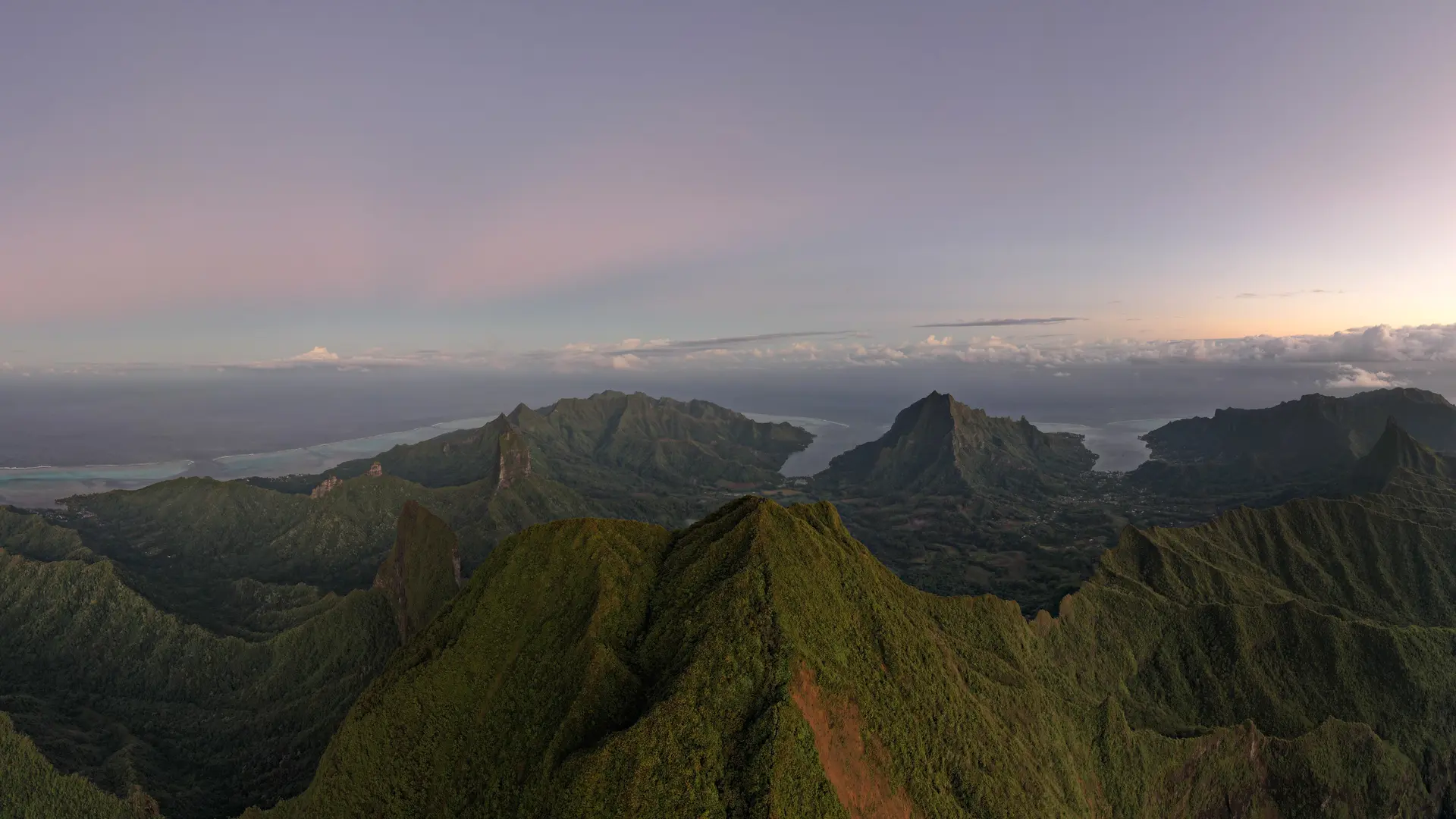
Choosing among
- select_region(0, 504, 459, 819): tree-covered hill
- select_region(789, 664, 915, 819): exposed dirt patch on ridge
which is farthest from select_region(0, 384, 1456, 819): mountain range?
select_region(0, 504, 459, 819): tree-covered hill

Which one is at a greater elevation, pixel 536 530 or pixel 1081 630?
pixel 536 530

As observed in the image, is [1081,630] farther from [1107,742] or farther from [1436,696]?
[1436,696]

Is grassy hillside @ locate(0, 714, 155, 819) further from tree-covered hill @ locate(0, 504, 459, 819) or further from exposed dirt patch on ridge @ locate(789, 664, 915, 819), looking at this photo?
exposed dirt patch on ridge @ locate(789, 664, 915, 819)

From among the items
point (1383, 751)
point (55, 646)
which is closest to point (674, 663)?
point (1383, 751)

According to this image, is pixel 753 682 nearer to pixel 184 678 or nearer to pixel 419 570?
pixel 419 570

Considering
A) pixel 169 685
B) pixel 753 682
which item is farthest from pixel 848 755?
pixel 169 685
